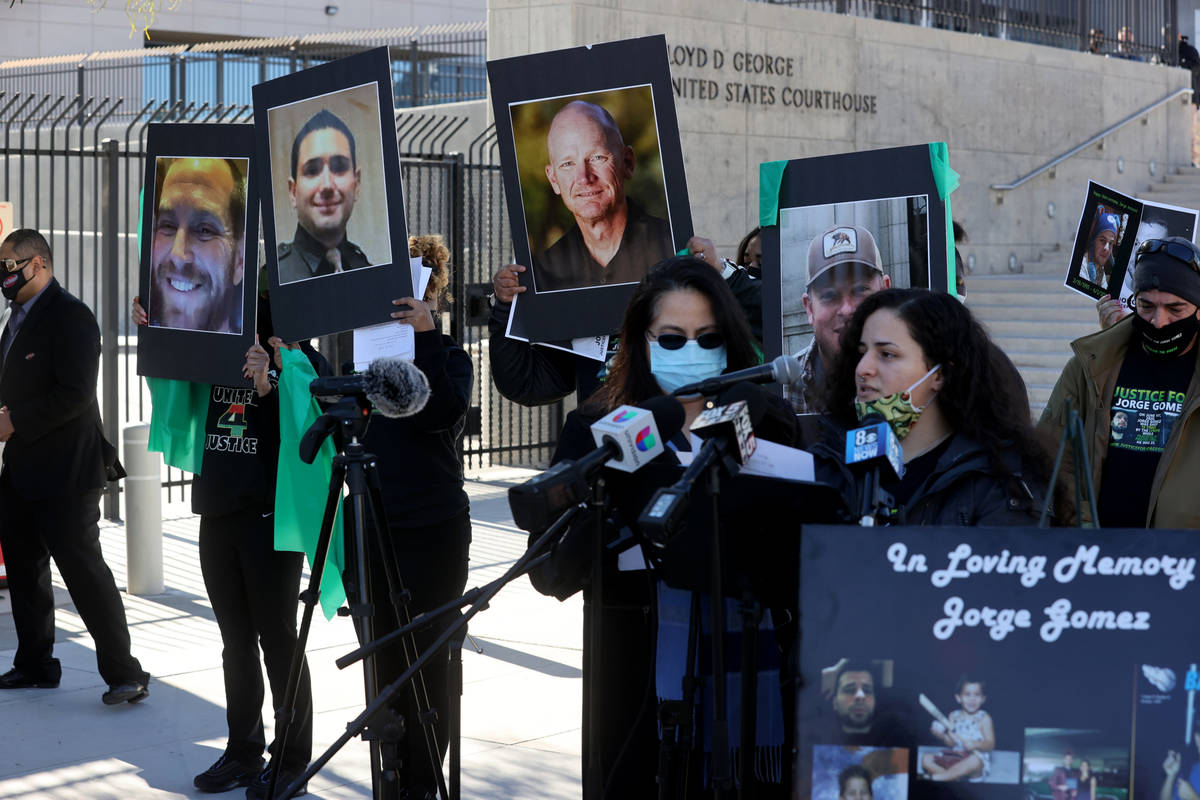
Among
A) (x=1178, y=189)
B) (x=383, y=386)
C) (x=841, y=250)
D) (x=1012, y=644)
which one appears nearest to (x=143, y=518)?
(x=383, y=386)

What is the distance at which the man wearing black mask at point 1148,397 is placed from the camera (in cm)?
478

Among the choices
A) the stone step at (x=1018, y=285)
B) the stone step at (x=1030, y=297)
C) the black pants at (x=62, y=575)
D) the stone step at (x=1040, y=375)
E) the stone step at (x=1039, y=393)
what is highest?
the stone step at (x=1018, y=285)

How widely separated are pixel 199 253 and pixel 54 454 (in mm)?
1832

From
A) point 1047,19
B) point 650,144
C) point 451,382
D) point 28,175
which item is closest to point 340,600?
point 451,382

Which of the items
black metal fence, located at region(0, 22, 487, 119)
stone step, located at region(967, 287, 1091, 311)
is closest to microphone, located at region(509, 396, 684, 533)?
stone step, located at region(967, 287, 1091, 311)

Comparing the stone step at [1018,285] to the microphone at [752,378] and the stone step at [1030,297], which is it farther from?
the microphone at [752,378]

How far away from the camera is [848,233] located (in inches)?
185

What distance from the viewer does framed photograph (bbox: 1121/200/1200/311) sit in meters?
6.52

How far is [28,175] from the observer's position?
23.6m

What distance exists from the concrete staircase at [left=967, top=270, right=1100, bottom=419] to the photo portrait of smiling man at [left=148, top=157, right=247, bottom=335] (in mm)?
10949

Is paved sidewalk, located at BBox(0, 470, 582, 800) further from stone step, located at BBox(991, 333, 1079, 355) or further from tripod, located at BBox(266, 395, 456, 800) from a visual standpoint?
stone step, located at BBox(991, 333, 1079, 355)

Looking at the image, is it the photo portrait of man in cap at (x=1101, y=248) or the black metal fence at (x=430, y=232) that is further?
the black metal fence at (x=430, y=232)

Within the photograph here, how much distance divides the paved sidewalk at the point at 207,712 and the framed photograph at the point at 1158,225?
3188mm

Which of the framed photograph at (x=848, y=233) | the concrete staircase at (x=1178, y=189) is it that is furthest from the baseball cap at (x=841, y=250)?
the concrete staircase at (x=1178, y=189)
